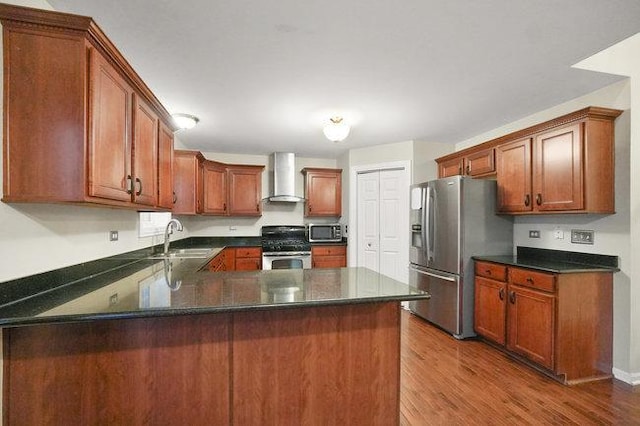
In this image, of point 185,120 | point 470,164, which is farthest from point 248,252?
point 470,164

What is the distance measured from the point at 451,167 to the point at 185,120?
11.1 ft

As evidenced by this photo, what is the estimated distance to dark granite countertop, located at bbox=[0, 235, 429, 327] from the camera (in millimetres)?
1157

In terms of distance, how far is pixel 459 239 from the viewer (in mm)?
3139

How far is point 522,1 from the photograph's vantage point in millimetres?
1514

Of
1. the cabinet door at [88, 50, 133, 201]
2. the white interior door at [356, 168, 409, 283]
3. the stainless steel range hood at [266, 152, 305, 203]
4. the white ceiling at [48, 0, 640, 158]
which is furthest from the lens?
the stainless steel range hood at [266, 152, 305, 203]

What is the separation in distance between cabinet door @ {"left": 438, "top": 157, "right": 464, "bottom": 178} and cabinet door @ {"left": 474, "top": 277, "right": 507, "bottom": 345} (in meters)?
1.43

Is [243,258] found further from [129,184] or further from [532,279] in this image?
[532,279]

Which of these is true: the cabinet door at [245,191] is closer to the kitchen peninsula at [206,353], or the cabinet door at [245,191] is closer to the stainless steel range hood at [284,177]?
the stainless steel range hood at [284,177]

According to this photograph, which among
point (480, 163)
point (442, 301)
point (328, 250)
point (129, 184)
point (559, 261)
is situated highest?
point (480, 163)

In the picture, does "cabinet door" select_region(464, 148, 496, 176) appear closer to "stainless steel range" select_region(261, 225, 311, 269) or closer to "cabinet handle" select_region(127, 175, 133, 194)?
"stainless steel range" select_region(261, 225, 311, 269)

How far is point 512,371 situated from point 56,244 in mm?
3445

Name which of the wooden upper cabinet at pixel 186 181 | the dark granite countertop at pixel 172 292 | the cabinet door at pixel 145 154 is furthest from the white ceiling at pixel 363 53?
the dark granite countertop at pixel 172 292

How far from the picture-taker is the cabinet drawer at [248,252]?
14.9 feet

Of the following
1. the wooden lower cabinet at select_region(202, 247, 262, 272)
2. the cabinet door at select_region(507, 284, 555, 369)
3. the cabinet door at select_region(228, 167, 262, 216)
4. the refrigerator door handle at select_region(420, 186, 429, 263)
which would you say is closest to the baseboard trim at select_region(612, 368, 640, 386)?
the cabinet door at select_region(507, 284, 555, 369)
